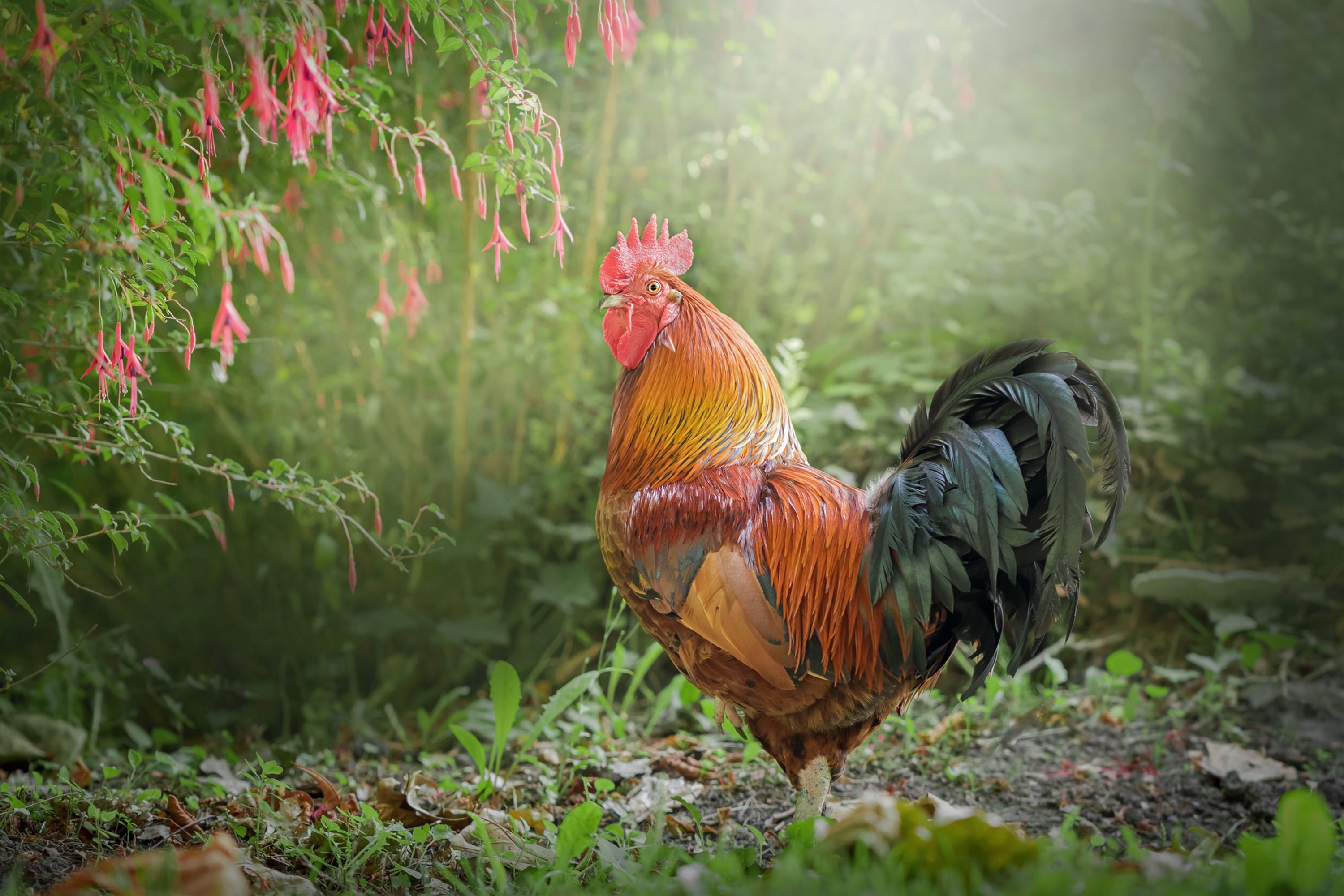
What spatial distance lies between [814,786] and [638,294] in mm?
1495

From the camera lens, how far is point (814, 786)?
7.44ft

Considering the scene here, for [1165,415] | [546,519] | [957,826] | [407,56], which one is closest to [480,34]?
[407,56]

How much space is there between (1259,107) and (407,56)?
5833 millimetres

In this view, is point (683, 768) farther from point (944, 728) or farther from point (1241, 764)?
point (1241, 764)

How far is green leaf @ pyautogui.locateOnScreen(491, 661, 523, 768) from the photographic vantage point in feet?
8.56

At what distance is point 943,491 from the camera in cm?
207

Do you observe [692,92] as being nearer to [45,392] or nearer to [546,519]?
[546,519]

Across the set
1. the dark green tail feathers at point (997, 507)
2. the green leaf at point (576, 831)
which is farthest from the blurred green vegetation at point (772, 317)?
the green leaf at point (576, 831)

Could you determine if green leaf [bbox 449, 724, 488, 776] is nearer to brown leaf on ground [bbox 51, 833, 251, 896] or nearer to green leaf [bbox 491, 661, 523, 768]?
green leaf [bbox 491, 661, 523, 768]

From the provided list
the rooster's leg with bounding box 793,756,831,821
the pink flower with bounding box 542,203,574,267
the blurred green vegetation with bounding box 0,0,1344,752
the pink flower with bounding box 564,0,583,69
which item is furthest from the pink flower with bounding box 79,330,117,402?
the rooster's leg with bounding box 793,756,831,821

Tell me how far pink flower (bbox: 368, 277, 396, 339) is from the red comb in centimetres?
98

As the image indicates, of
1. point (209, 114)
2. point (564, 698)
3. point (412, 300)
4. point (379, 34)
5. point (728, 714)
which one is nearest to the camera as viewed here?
point (209, 114)

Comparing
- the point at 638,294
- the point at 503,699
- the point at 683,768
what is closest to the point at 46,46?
the point at 638,294

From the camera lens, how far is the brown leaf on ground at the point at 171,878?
1348 millimetres
